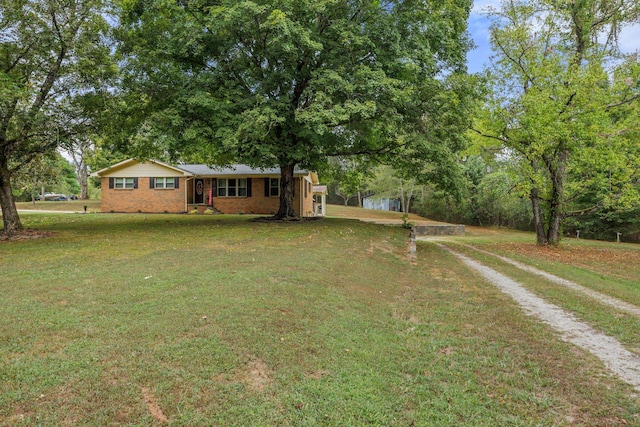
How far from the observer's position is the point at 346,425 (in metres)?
3.10

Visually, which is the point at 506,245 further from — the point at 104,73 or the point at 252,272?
the point at 104,73

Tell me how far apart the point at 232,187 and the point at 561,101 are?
1954 cm

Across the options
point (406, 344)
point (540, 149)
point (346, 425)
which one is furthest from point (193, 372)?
point (540, 149)

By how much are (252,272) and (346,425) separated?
4.51 meters

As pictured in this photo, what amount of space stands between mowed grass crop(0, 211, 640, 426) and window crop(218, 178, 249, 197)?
18.2 metres

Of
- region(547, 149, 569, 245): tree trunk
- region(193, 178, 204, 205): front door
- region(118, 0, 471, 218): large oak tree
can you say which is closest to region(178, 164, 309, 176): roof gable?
region(193, 178, 204, 205): front door

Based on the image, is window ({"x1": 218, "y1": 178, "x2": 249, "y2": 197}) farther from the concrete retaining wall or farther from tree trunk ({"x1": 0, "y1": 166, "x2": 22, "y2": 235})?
tree trunk ({"x1": 0, "y1": 166, "x2": 22, "y2": 235})

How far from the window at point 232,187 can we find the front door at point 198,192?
1.74m

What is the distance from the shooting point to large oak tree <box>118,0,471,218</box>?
39.5ft

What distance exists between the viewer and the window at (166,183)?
86.1 ft

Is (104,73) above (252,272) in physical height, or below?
above

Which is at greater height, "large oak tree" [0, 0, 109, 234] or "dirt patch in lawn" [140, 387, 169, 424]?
"large oak tree" [0, 0, 109, 234]

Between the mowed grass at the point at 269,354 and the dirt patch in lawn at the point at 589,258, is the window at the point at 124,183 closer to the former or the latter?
the mowed grass at the point at 269,354

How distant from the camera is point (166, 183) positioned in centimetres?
2630
